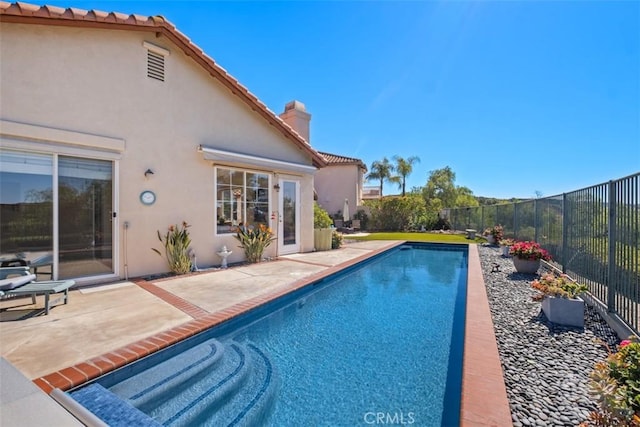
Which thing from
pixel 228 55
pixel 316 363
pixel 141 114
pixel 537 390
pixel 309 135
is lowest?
pixel 316 363

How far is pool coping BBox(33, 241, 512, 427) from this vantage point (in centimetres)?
341

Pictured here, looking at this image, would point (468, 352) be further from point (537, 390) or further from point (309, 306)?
point (309, 306)

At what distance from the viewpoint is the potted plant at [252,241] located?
13.0 meters

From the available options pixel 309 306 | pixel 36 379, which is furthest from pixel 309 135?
pixel 36 379

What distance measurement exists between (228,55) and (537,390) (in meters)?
18.7

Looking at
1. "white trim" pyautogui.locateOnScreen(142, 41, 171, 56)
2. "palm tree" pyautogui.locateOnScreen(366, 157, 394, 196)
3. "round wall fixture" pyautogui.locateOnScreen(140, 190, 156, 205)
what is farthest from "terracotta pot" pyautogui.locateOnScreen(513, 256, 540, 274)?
"palm tree" pyautogui.locateOnScreen(366, 157, 394, 196)

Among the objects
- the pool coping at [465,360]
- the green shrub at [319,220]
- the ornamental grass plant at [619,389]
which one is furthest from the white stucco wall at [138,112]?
the ornamental grass plant at [619,389]

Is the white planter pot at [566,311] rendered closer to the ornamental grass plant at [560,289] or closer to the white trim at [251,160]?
the ornamental grass plant at [560,289]

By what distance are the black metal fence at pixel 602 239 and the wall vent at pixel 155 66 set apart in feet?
45.0

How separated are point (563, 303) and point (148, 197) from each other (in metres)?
12.3

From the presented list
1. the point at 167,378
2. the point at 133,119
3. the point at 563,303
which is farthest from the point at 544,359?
the point at 133,119

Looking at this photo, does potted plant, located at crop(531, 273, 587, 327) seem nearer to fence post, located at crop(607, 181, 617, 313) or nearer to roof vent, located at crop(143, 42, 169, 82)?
fence post, located at crop(607, 181, 617, 313)

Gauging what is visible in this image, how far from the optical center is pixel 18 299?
7.41 metres

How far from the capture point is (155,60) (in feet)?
34.2
